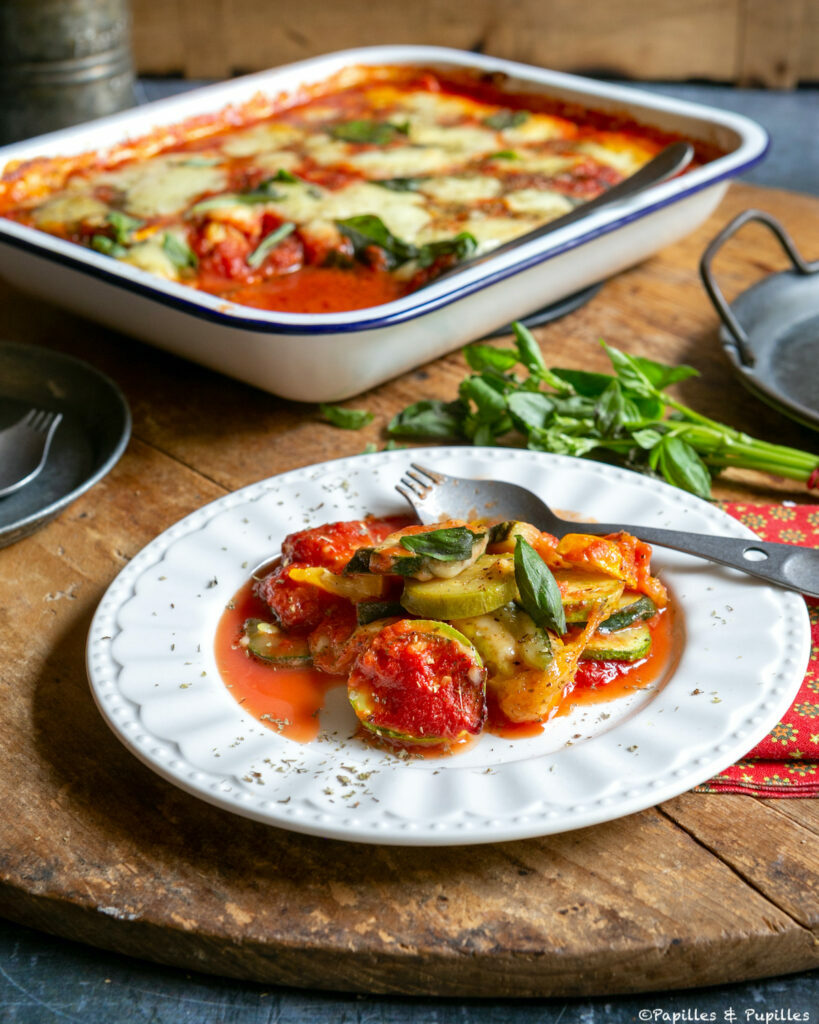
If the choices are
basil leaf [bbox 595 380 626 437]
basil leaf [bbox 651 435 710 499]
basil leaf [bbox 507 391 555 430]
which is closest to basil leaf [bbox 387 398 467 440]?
basil leaf [bbox 507 391 555 430]

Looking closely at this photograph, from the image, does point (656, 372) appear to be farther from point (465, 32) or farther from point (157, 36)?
point (157, 36)

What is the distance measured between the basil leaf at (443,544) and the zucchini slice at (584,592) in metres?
0.13

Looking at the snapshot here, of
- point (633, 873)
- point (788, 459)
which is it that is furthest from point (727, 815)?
point (788, 459)

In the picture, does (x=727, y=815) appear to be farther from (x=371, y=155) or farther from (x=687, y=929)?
(x=371, y=155)

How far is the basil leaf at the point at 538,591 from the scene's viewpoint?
134 centimetres

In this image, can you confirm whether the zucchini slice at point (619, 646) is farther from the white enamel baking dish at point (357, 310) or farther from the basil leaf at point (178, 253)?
the basil leaf at point (178, 253)

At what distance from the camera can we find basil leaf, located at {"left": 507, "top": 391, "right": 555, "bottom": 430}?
6.45ft

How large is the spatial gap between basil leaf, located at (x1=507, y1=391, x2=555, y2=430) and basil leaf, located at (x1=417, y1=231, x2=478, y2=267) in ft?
1.69

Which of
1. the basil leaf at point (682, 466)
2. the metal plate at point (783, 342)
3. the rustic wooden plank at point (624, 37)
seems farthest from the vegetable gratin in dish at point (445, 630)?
the rustic wooden plank at point (624, 37)

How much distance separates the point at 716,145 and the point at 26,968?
99.4 inches

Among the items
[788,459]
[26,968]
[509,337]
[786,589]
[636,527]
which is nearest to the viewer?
[26,968]

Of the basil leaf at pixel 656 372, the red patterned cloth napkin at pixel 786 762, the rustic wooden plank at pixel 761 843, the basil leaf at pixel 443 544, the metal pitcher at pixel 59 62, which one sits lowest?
the rustic wooden plank at pixel 761 843

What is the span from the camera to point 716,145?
117 inches

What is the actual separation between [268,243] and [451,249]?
43cm
